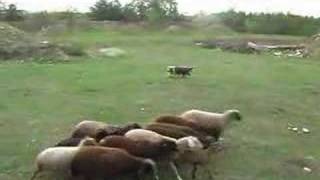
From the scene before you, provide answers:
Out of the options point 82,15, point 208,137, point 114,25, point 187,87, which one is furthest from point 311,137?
point 82,15

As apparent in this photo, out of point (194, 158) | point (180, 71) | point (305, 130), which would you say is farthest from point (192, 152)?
point (180, 71)

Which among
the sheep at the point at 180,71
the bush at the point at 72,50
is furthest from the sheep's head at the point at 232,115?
the bush at the point at 72,50

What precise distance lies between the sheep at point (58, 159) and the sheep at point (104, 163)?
0.28ft

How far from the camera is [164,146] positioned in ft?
29.1

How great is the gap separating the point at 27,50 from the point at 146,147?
14576 mm

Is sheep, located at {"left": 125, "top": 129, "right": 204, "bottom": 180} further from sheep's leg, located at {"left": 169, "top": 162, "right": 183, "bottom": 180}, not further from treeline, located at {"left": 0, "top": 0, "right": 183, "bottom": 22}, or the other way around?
treeline, located at {"left": 0, "top": 0, "right": 183, "bottom": 22}

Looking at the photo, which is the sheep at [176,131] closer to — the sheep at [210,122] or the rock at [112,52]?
the sheep at [210,122]

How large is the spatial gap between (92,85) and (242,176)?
7.50 metres

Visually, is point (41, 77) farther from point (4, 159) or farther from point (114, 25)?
point (114, 25)

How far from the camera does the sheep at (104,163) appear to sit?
845 cm

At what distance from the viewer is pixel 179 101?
14.9 m

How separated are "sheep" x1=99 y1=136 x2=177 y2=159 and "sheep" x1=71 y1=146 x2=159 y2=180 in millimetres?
192

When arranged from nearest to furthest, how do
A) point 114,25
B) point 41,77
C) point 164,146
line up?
1. point 164,146
2. point 41,77
3. point 114,25

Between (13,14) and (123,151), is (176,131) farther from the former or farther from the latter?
(13,14)
